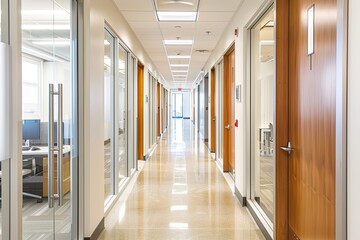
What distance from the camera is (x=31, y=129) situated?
2.56m

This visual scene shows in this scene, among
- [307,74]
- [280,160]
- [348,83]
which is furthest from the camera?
[280,160]

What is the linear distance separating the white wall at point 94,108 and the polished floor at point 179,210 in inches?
18.1

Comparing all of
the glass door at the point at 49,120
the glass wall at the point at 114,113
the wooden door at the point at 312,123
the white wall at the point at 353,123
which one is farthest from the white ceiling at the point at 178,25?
the white wall at the point at 353,123

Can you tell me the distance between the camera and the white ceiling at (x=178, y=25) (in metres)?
5.26

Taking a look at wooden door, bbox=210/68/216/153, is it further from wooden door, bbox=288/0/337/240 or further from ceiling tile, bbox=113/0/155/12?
wooden door, bbox=288/0/337/240

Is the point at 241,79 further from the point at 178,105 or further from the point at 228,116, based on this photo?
the point at 178,105

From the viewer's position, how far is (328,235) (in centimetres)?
249

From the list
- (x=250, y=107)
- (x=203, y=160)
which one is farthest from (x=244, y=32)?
(x=203, y=160)

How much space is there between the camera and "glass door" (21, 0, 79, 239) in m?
2.52

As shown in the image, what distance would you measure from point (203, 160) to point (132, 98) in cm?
308

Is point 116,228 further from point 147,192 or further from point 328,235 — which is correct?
point 328,235

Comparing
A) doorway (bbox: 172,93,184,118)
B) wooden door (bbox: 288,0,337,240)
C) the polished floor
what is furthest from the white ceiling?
doorway (bbox: 172,93,184,118)

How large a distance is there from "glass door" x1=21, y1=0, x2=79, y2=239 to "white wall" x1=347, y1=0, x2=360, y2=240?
6.65 ft

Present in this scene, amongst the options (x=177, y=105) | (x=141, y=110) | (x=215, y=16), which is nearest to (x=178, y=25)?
(x=215, y=16)
